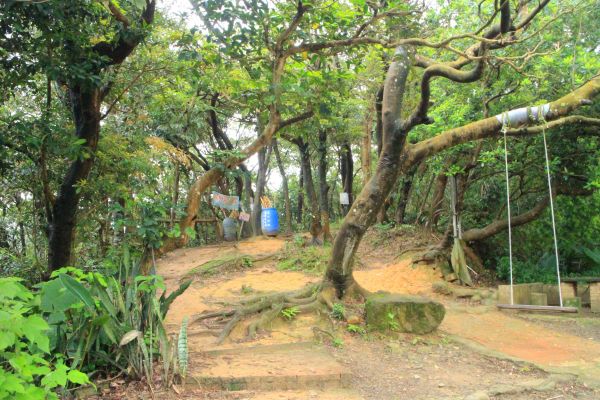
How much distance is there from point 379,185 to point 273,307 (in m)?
2.28

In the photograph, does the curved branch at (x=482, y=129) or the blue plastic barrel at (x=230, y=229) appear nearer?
the curved branch at (x=482, y=129)

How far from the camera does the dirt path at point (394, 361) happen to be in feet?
14.2

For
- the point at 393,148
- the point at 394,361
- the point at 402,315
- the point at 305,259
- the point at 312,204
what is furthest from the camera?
the point at 312,204

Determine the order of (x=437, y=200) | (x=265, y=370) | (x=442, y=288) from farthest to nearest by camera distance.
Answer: (x=437, y=200)
(x=442, y=288)
(x=265, y=370)

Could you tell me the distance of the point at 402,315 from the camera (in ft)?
20.4

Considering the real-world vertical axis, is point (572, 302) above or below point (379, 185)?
below

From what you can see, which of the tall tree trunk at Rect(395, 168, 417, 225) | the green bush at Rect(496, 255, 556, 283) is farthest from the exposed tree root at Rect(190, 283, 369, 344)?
the tall tree trunk at Rect(395, 168, 417, 225)

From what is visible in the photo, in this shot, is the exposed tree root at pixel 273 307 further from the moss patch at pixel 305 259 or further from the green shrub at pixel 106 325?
the moss patch at pixel 305 259

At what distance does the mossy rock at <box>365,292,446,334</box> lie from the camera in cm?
618

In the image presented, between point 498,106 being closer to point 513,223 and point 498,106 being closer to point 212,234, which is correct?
point 513,223

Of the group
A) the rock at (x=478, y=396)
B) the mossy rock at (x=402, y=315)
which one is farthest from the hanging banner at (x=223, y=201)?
the rock at (x=478, y=396)

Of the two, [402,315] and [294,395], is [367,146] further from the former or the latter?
[294,395]

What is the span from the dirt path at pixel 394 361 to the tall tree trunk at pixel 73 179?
1805mm

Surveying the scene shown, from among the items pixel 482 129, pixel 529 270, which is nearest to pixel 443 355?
pixel 482 129
